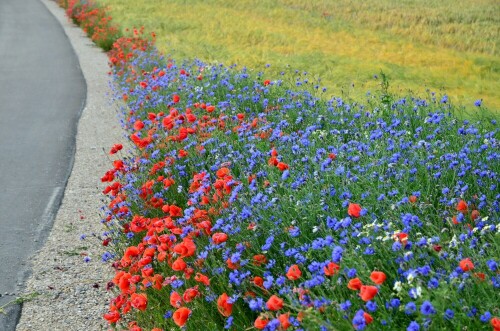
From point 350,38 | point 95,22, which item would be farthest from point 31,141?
point 95,22

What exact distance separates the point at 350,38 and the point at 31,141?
34.0ft

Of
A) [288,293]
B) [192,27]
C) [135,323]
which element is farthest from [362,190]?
[192,27]

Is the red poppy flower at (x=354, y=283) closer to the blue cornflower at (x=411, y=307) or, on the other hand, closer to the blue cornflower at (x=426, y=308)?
the blue cornflower at (x=411, y=307)

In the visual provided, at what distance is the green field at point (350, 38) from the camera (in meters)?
13.4

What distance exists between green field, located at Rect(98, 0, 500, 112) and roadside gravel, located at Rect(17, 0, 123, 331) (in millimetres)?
3550

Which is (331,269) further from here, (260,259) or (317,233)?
(317,233)

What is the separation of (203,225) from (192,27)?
58.1 feet

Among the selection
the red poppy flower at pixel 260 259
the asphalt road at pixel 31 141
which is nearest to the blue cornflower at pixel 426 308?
the red poppy flower at pixel 260 259

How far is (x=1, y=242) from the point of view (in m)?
7.04

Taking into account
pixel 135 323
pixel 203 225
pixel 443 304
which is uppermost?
pixel 443 304

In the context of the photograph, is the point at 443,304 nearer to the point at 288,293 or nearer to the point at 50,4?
the point at 288,293

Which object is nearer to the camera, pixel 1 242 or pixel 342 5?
pixel 1 242

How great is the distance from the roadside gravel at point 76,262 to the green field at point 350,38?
11.6 feet

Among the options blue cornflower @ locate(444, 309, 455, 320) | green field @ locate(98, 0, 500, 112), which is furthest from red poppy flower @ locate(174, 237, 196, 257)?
green field @ locate(98, 0, 500, 112)
